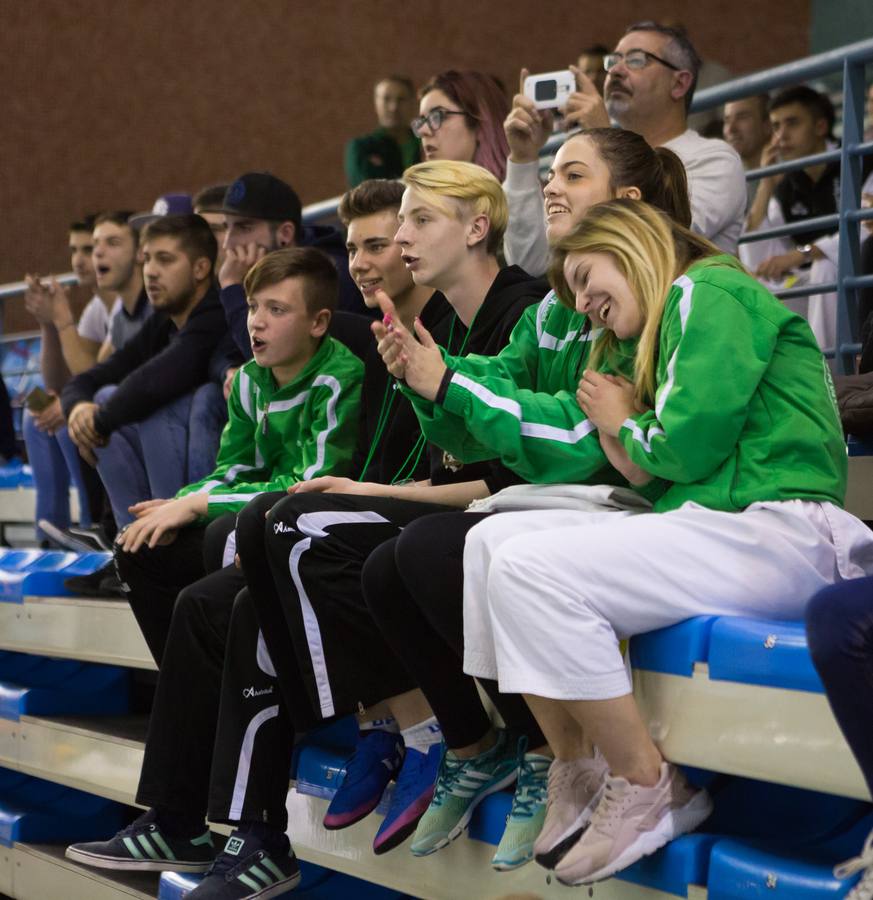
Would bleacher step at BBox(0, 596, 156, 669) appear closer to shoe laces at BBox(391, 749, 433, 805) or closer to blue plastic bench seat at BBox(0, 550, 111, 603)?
blue plastic bench seat at BBox(0, 550, 111, 603)

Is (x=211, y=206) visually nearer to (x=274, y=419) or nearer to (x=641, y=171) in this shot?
(x=274, y=419)

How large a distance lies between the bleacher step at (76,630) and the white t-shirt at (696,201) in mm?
1186

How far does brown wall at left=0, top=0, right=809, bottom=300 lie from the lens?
694 cm

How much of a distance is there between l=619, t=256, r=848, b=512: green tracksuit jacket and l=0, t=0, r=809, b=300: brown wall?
5.87 m

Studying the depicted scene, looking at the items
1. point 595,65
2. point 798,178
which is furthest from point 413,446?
point 595,65

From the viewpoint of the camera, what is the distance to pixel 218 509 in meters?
2.66

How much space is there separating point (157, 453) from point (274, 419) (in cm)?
72

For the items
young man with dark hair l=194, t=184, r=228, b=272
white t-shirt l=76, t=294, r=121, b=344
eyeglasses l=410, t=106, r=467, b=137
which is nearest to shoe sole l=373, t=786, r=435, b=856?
eyeglasses l=410, t=106, r=467, b=137

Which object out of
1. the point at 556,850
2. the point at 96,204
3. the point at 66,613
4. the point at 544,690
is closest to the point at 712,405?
the point at 544,690

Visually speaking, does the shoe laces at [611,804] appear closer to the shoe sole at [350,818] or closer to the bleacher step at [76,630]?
the shoe sole at [350,818]

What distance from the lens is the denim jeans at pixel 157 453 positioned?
3.24m

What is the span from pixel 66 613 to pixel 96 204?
13.8ft

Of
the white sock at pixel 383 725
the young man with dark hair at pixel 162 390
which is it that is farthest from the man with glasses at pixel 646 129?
the white sock at pixel 383 725

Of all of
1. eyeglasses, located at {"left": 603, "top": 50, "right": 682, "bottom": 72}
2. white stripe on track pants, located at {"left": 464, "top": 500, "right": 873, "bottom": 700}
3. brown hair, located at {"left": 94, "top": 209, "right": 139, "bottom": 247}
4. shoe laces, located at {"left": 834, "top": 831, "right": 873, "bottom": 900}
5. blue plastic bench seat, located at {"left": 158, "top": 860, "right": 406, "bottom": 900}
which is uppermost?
eyeglasses, located at {"left": 603, "top": 50, "right": 682, "bottom": 72}
